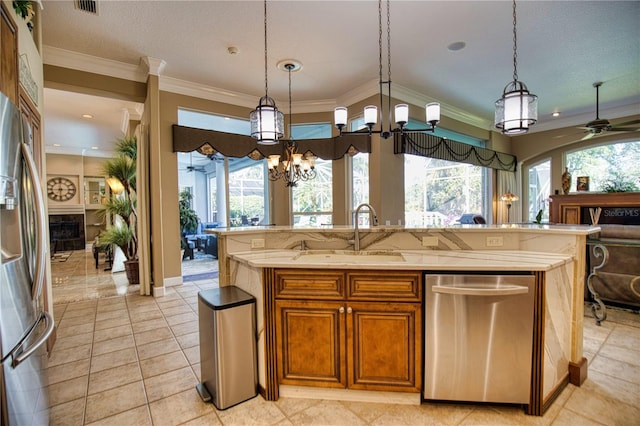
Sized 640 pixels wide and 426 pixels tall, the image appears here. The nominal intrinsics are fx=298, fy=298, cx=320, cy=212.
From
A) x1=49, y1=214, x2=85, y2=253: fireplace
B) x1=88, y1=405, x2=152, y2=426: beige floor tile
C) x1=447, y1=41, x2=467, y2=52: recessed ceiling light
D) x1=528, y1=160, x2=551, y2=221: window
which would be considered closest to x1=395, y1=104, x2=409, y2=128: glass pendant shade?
x1=447, y1=41, x2=467, y2=52: recessed ceiling light

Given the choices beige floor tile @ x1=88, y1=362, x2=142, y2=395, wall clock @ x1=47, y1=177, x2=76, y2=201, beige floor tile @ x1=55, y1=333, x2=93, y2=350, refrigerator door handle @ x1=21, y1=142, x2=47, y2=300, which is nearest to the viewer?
refrigerator door handle @ x1=21, y1=142, x2=47, y2=300

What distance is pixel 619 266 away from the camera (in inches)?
135

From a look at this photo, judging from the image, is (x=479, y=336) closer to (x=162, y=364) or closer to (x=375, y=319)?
(x=375, y=319)

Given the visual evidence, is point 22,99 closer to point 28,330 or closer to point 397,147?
point 28,330

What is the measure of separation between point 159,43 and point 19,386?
382 cm

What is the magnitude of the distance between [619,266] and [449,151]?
3.35m

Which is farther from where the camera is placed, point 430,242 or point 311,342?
point 430,242

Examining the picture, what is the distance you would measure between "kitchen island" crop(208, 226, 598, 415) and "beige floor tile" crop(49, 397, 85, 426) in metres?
1.13

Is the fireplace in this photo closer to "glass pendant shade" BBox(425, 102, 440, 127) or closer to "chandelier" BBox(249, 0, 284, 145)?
"chandelier" BBox(249, 0, 284, 145)

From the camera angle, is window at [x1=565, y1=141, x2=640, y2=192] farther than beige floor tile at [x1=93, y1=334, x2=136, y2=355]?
Yes

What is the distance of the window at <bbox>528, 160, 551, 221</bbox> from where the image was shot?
7.79 meters

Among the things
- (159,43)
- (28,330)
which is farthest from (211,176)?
(28,330)

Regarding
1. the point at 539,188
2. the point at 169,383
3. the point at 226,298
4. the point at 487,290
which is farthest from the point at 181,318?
the point at 539,188

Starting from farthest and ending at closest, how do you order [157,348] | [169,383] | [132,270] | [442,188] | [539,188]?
[539,188], [442,188], [132,270], [157,348], [169,383]
